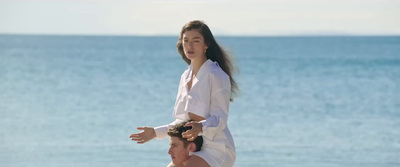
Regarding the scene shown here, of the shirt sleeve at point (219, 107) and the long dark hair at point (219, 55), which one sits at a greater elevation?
the long dark hair at point (219, 55)

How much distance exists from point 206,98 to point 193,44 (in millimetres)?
325

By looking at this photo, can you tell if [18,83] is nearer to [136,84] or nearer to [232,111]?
[136,84]

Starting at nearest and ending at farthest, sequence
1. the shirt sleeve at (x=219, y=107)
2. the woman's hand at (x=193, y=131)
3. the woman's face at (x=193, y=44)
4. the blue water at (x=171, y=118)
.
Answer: the woman's hand at (x=193, y=131)
the shirt sleeve at (x=219, y=107)
the woman's face at (x=193, y=44)
the blue water at (x=171, y=118)

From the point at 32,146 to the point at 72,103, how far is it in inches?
257

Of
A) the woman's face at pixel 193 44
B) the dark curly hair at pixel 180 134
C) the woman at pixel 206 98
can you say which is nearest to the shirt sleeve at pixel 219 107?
the woman at pixel 206 98

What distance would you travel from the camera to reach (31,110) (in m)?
17.0

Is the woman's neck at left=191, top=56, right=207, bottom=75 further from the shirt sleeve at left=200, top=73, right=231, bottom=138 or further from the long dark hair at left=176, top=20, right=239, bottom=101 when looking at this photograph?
the shirt sleeve at left=200, top=73, right=231, bottom=138

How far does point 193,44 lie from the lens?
466 cm

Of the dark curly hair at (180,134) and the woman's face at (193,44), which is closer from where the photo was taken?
the dark curly hair at (180,134)

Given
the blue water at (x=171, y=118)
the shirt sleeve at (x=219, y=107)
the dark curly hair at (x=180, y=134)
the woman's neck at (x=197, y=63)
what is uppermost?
the woman's neck at (x=197, y=63)

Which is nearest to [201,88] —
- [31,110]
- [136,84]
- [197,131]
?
[197,131]

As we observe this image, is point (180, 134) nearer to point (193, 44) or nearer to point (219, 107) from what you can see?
point (219, 107)

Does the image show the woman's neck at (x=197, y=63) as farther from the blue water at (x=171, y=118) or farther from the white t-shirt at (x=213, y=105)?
the blue water at (x=171, y=118)

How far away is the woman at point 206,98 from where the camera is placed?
449 centimetres
